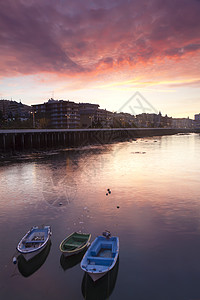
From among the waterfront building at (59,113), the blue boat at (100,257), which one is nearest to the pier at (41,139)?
the waterfront building at (59,113)

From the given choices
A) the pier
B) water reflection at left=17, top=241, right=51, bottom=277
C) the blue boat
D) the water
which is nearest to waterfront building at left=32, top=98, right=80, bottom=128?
the pier

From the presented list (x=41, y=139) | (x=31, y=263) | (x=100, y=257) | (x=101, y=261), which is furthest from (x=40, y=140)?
(x=101, y=261)

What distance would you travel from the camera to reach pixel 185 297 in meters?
11.7

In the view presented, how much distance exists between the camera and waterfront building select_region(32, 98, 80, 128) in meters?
148

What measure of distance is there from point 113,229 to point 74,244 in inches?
188

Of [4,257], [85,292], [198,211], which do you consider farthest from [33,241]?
[198,211]

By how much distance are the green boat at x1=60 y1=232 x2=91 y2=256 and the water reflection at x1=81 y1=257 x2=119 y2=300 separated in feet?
5.43

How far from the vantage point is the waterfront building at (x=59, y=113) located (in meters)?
148

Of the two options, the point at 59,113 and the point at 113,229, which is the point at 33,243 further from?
the point at 59,113

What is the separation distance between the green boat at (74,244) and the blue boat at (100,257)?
87 centimetres

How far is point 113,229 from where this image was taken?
18766 millimetres

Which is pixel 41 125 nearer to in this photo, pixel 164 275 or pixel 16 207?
pixel 16 207

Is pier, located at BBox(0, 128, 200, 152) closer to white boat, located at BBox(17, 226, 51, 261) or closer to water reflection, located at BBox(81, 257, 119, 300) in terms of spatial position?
white boat, located at BBox(17, 226, 51, 261)

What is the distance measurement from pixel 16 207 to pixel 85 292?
1483 centimetres
